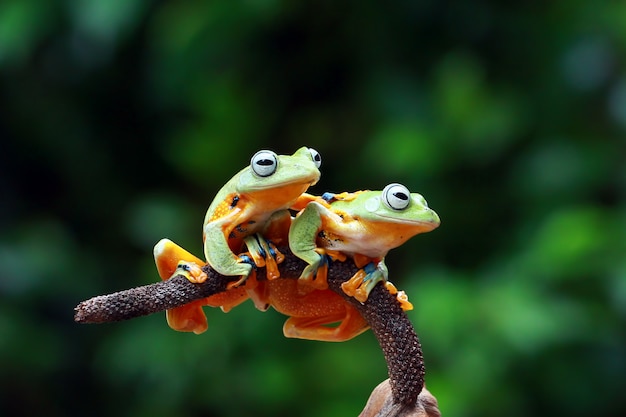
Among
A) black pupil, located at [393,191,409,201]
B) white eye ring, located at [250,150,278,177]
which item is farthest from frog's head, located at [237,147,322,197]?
black pupil, located at [393,191,409,201]

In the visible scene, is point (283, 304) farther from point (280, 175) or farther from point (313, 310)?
point (280, 175)

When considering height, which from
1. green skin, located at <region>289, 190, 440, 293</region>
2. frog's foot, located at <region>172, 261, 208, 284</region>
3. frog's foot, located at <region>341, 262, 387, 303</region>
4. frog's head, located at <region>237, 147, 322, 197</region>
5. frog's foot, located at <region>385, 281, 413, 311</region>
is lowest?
frog's foot, located at <region>385, 281, 413, 311</region>

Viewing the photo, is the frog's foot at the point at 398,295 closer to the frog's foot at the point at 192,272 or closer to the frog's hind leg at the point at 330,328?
the frog's hind leg at the point at 330,328

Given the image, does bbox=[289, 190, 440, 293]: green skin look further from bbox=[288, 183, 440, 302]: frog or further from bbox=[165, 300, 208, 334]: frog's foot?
bbox=[165, 300, 208, 334]: frog's foot

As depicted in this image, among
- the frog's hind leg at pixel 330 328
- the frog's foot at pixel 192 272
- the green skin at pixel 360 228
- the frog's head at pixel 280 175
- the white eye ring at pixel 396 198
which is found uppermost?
the frog's head at pixel 280 175

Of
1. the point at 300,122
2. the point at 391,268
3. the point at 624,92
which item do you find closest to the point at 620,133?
the point at 624,92

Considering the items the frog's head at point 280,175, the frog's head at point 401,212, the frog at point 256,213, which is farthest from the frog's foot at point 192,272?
the frog's head at point 401,212
